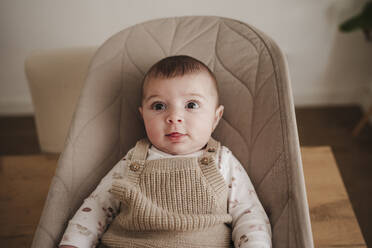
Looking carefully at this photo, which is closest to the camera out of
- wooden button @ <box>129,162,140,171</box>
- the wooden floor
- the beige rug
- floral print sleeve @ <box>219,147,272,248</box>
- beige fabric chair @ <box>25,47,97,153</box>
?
floral print sleeve @ <box>219,147,272,248</box>

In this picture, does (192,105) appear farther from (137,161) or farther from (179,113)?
(137,161)

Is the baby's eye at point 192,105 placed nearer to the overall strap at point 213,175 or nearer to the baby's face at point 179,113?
the baby's face at point 179,113

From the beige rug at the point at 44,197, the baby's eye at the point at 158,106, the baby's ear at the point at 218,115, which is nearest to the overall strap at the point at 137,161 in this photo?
the baby's eye at the point at 158,106

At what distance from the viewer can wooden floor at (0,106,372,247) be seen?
71.4 inches

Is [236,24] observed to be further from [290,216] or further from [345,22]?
[345,22]

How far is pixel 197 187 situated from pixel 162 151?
0.19m

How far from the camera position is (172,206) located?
2.82 ft

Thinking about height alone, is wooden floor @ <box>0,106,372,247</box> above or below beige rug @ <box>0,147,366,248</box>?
below

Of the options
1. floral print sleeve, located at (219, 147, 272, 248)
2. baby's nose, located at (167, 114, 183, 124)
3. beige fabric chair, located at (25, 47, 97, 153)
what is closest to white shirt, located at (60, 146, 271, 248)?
floral print sleeve, located at (219, 147, 272, 248)

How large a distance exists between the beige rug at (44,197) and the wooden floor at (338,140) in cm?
64

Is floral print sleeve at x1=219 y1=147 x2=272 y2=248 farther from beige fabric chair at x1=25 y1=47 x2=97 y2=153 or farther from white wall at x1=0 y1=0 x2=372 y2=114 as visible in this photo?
white wall at x1=0 y1=0 x2=372 y2=114

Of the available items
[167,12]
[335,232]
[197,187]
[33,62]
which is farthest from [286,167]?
[167,12]

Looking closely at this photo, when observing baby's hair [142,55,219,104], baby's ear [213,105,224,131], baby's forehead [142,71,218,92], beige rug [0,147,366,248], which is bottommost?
beige rug [0,147,366,248]

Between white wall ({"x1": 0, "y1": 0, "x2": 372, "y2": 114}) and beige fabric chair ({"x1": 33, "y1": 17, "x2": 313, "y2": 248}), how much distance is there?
747 mm
